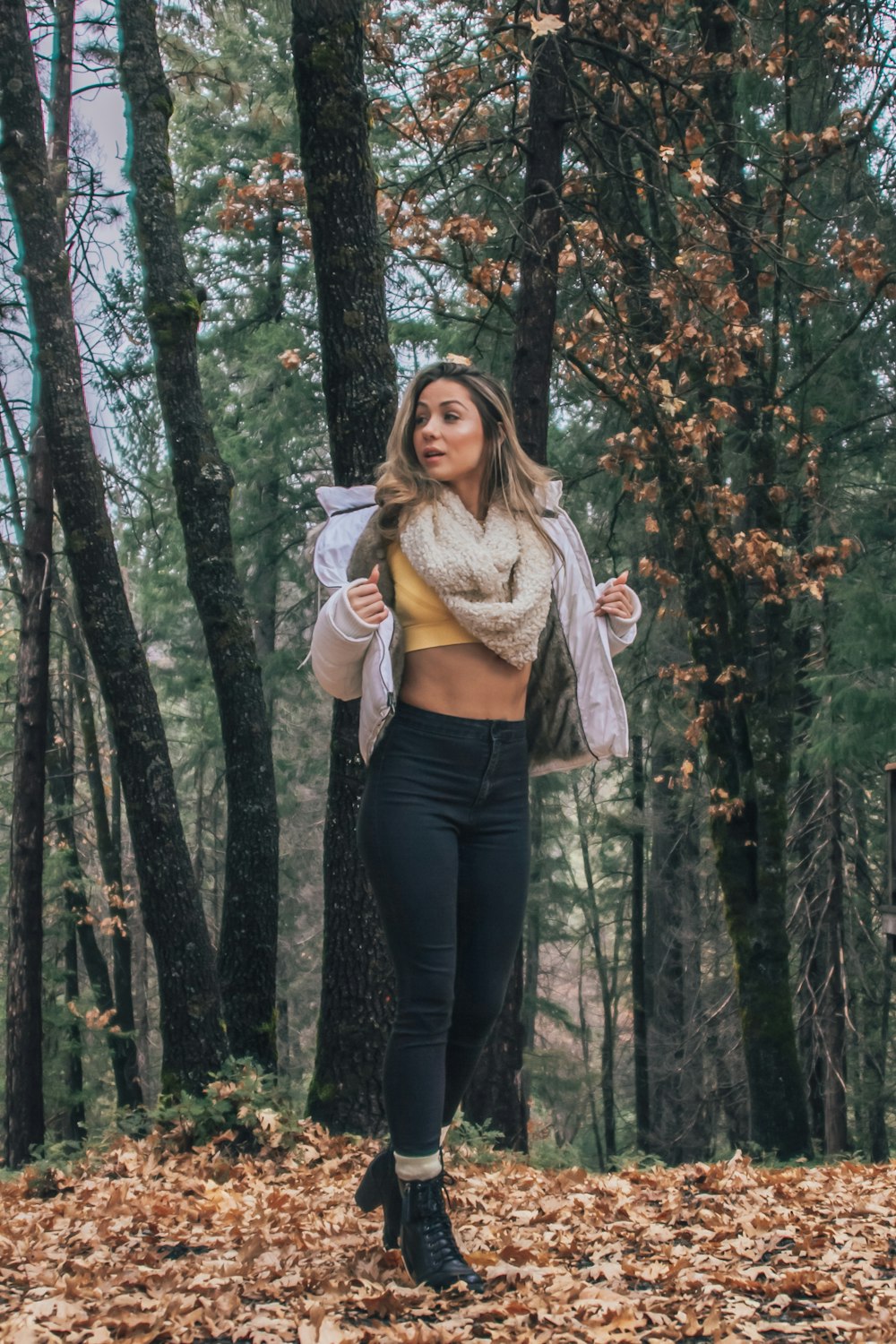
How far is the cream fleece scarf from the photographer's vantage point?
12.0ft

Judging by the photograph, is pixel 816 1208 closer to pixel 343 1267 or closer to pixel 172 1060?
pixel 343 1267

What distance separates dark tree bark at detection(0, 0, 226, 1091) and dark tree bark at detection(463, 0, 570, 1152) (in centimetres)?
209

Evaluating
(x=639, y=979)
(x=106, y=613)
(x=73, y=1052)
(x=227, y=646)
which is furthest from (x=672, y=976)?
(x=106, y=613)

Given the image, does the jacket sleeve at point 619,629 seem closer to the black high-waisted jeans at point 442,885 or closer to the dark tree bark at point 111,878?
the black high-waisted jeans at point 442,885

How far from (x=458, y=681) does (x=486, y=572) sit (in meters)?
0.31

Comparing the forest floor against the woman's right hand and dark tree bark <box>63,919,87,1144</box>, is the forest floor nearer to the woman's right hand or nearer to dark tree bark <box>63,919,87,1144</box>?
the woman's right hand

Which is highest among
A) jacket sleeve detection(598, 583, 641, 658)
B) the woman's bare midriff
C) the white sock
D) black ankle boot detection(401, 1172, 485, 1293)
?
jacket sleeve detection(598, 583, 641, 658)

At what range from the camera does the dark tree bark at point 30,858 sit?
12.9 meters

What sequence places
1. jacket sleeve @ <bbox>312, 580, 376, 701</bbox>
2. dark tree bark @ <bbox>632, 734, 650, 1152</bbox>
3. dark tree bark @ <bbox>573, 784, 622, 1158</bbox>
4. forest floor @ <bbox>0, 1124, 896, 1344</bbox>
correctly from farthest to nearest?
dark tree bark @ <bbox>573, 784, 622, 1158</bbox>
dark tree bark @ <bbox>632, 734, 650, 1152</bbox>
jacket sleeve @ <bbox>312, 580, 376, 701</bbox>
forest floor @ <bbox>0, 1124, 896, 1344</bbox>

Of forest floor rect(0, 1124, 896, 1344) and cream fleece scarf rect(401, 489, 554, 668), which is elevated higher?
cream fleece scarf rect(401, 489, 554, 668)

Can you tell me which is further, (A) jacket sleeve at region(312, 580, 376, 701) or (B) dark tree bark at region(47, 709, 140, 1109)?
(B) dark tree bark at region(47, 709, 140, 1109)

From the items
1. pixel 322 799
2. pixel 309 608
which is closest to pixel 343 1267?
pixel 309 608

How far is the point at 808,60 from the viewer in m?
10.9

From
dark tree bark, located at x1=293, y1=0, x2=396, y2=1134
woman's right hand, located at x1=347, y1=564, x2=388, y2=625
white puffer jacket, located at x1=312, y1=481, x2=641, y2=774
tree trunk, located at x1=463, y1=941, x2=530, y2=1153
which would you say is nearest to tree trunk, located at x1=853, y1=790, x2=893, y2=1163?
tree trunk, located at x1=463, y1=941, x2=530, y2=1153
